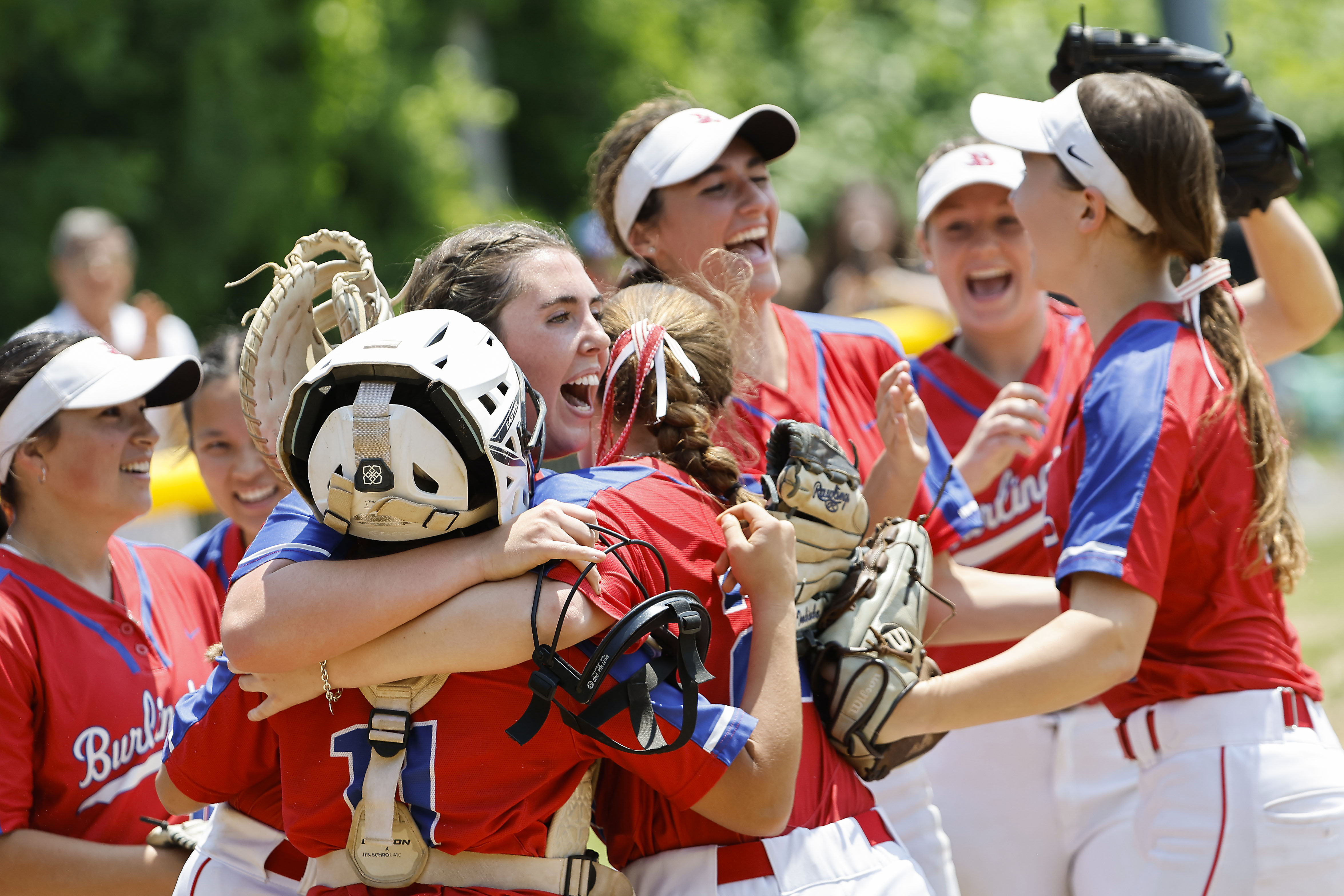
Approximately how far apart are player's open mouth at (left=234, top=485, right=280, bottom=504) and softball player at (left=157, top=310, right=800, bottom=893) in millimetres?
1812

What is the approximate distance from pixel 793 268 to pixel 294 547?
8994 mm

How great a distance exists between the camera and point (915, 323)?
34.7 ft

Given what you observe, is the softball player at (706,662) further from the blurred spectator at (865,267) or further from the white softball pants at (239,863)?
the blurred spectator at (865,267)

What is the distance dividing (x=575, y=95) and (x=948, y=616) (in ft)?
47.0

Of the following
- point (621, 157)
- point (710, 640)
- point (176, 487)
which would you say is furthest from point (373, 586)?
point (176, 487)

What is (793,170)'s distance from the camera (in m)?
16.8

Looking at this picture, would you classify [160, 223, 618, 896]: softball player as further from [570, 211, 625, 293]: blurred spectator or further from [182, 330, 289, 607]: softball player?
[182, 330, 289, 607]: softball player

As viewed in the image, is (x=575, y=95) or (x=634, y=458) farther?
(x=575, y=95)

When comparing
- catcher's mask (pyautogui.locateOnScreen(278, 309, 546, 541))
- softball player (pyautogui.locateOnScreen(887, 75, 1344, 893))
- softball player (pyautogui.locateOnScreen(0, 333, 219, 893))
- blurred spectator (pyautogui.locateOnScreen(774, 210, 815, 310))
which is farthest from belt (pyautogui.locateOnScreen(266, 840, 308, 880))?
blurred spectator (pyautogui.locateOnScreen(774, 210, 815, 310))

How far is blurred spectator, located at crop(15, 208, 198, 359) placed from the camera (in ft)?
26.6

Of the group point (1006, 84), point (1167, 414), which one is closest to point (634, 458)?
point (1167, 414)

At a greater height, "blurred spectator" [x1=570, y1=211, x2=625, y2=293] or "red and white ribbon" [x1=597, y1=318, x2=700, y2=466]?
"blurred spectator" [x1=570, y1=211, x2=625, y2=293]

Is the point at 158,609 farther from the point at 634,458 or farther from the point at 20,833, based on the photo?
the point at 634,458

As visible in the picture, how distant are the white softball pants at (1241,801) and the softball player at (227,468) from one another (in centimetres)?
275
